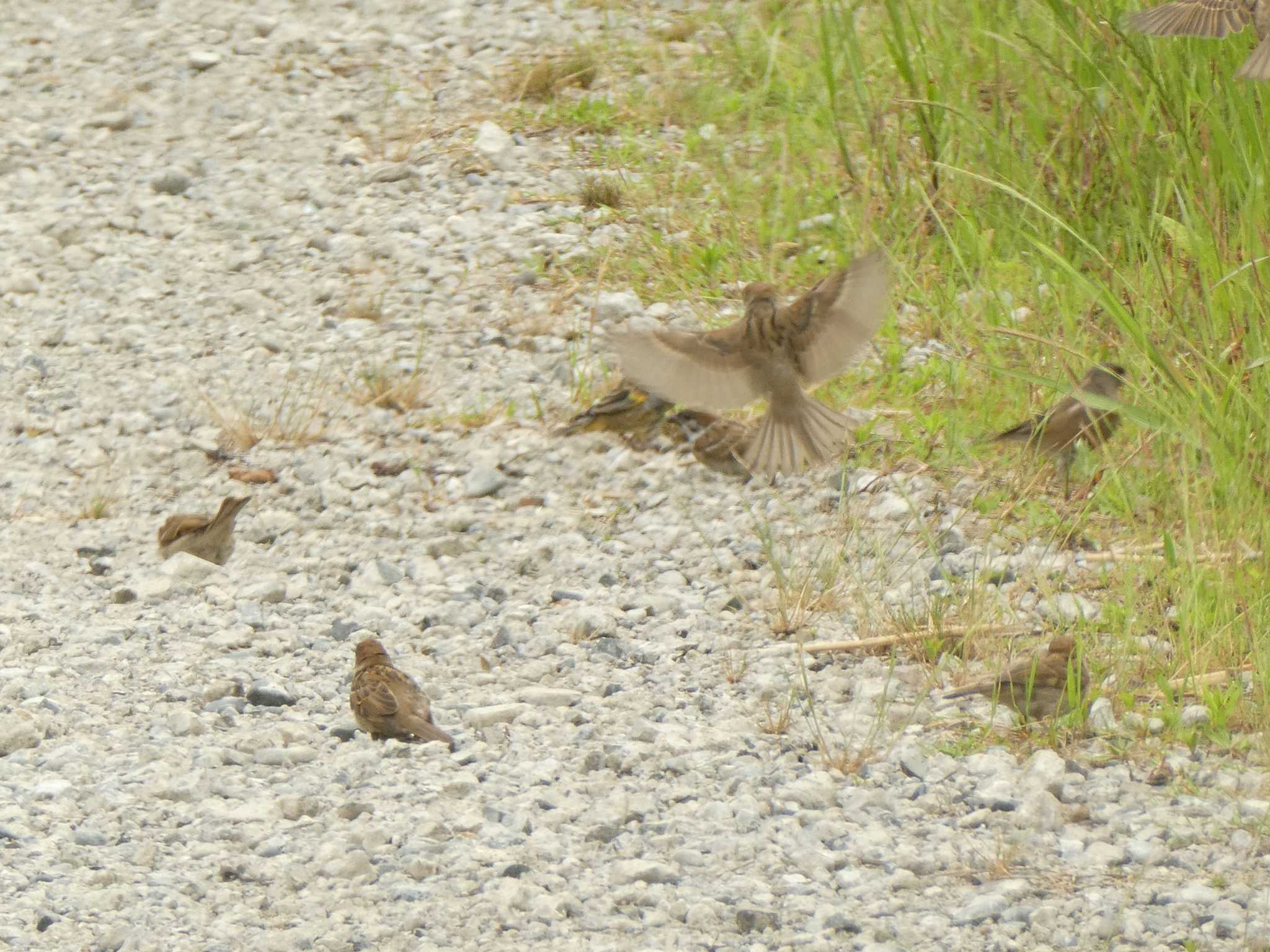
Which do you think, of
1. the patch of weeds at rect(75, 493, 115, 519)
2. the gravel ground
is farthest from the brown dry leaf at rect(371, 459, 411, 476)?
the patch of weeds at rect(75, 493, 115, 519)

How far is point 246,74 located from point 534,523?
16.5 ft

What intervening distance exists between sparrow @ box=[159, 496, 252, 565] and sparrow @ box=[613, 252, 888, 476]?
1.57 m

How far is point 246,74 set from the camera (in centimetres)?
994

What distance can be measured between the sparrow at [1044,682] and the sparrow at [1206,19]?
2.22 m

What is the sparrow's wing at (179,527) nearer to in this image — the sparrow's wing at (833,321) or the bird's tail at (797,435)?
the bird's tail at (797,435)

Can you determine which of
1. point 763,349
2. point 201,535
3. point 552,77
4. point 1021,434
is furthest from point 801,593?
point 552,77

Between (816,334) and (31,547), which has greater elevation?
(816,334)

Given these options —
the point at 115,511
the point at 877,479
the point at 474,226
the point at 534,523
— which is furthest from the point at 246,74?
the point at 877,479

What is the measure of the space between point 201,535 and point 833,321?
7.67ft

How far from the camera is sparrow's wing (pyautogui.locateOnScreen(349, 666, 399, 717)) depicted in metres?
4.54

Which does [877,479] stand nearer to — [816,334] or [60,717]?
[816,334]

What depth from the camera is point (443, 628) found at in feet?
17.7

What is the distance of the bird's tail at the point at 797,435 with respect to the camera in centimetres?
570

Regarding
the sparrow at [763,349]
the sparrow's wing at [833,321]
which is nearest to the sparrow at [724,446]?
the sparrow at [763,349]
